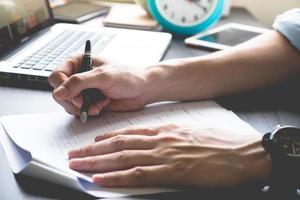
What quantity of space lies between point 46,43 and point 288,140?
0.61 meters

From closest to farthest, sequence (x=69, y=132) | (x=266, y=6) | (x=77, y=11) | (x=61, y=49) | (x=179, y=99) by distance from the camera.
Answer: (x=69, y=132) < (x=179, y=99) < (x=61, y=49) < (x=77, y=11) < (x=266, y=6)

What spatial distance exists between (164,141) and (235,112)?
207 millimetres

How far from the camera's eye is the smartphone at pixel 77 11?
1170 mm

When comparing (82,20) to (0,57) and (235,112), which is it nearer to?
(0,57)

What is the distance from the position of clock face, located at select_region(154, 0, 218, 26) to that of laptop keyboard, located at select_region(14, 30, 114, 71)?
175 millimetres

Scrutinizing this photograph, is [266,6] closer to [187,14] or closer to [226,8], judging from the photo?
[226,8]

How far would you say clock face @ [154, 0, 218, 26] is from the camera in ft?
3.59

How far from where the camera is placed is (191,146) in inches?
23.7

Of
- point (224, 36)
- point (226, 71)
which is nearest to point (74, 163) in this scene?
point (226, 71)

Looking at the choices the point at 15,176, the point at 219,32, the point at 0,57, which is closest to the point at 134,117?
the point at 15,176

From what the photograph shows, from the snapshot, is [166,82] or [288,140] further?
[166,82]

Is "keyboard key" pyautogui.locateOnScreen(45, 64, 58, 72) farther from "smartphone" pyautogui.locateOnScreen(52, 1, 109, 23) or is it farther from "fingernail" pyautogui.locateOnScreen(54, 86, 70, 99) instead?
"smartphone" pyautogui.locateOnScreen(52, 1, 109, 23)

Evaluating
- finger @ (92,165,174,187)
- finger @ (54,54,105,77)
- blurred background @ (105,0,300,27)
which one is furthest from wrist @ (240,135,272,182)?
blurred background @ (105,0,300,27)

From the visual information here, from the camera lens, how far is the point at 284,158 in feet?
1.82
